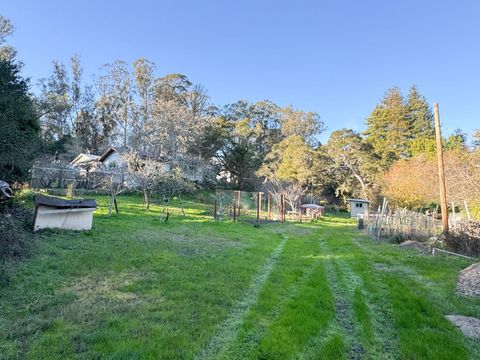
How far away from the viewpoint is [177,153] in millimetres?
26891

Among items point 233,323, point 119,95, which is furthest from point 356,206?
point 119,95

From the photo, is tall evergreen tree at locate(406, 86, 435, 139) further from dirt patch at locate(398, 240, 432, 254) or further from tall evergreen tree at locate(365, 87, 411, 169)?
dirt patch at locate(398, 240, 432, 254)

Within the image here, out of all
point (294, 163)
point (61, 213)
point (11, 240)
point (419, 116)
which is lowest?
point (11, 240)

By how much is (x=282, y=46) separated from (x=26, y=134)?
51.0 feet

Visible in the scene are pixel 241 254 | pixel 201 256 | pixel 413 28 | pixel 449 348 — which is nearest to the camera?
pixel 449 348

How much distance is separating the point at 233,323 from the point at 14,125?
28.5ft

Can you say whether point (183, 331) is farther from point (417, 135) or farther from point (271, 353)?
point (417, 135)

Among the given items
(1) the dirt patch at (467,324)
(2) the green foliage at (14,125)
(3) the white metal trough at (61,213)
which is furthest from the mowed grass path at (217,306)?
(2) the green foliage at (14,125)

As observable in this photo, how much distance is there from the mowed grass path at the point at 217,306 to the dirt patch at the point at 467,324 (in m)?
0.16

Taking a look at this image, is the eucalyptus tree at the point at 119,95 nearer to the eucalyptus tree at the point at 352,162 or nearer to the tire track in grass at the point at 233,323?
the eucalyptus tree at the point at 352,162

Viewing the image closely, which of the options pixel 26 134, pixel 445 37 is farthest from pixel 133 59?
pixel 445 37

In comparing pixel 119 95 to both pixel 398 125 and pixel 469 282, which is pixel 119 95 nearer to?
pixel 398 125

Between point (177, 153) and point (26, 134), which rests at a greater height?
point (177, 153)

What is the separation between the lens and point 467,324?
398 cm
